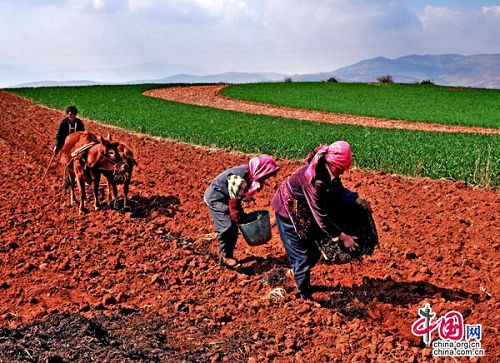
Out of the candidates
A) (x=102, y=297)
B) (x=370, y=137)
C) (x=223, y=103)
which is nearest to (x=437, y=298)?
(x=102, y=297)

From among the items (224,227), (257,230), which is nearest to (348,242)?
(257,230)

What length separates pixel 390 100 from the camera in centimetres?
4006

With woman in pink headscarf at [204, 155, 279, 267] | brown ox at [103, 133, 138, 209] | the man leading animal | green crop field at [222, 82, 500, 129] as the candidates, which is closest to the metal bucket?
woman in pink headscarf at [204, 155, 279, 267]

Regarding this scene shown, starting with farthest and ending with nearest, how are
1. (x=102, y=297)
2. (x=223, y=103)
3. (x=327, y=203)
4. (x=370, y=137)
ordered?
(x=223, y=103) < (x=370, y=137) < (x=102, y=297) < (x=327, y=203)

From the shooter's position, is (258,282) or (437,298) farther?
(258,282)

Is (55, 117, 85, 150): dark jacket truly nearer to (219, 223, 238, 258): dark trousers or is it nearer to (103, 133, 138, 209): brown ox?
(103, 133, 138, 209): brown ox

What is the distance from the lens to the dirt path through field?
2722 cm

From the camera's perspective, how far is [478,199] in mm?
9336

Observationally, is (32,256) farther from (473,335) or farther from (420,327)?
(473,335)

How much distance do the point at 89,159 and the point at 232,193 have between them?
3370mm

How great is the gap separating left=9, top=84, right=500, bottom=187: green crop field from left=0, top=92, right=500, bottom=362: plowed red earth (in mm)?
1522

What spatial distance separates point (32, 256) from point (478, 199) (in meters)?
7.03

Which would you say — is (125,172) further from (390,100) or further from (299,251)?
(390,100)

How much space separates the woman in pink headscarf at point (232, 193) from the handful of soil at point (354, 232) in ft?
3.25
